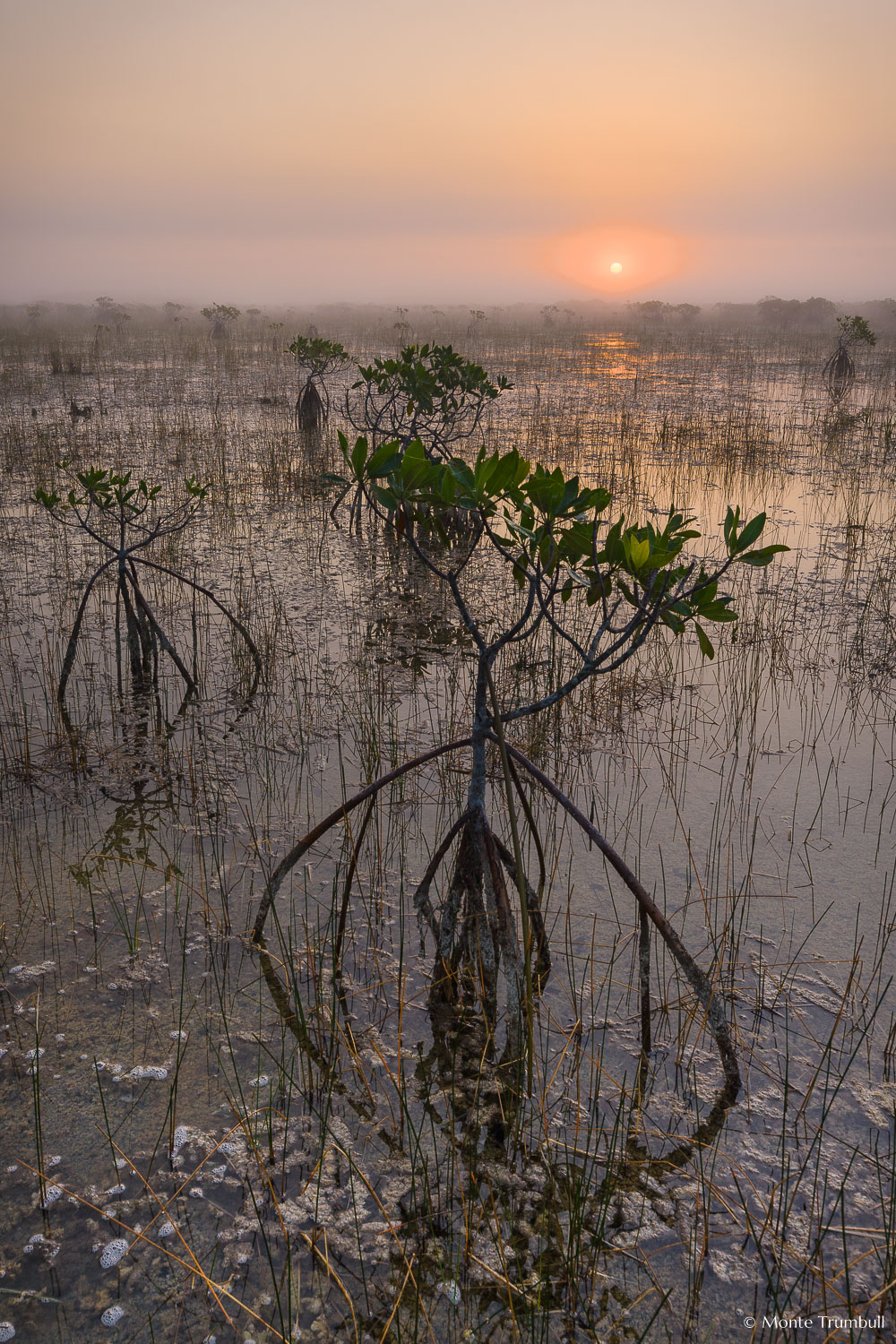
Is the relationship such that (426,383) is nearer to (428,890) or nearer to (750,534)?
(428,890)

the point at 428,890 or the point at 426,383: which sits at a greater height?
the point at 426,383

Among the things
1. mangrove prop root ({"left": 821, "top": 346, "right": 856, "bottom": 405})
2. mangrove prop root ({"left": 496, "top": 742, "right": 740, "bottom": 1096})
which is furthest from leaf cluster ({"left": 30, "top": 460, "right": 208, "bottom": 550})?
mangrove prop root ({"left": 821, "top": 346, "right": 856, "bottom": 405})

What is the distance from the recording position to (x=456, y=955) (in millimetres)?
2477

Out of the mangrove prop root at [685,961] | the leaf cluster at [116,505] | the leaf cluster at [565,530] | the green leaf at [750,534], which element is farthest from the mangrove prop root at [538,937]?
the leaf cluster at [116,505]

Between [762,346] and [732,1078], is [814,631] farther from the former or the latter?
[762,346]

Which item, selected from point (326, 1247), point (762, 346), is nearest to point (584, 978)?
point (326, 1247)

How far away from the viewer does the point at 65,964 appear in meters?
2.51

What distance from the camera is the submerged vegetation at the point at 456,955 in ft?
5.53

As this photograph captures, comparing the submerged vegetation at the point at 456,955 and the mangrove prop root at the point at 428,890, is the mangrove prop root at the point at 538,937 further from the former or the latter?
the mangrove prop root at the point at 428,890

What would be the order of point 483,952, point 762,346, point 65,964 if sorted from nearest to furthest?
point 483,952, point 65,964, point 762,346

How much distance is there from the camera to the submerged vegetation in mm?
1686

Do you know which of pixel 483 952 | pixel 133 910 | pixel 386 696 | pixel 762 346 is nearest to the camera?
pixel 483 952

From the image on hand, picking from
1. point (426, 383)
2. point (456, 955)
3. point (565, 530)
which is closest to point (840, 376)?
point (426, 383)

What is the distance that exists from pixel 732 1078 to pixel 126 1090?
151cm
